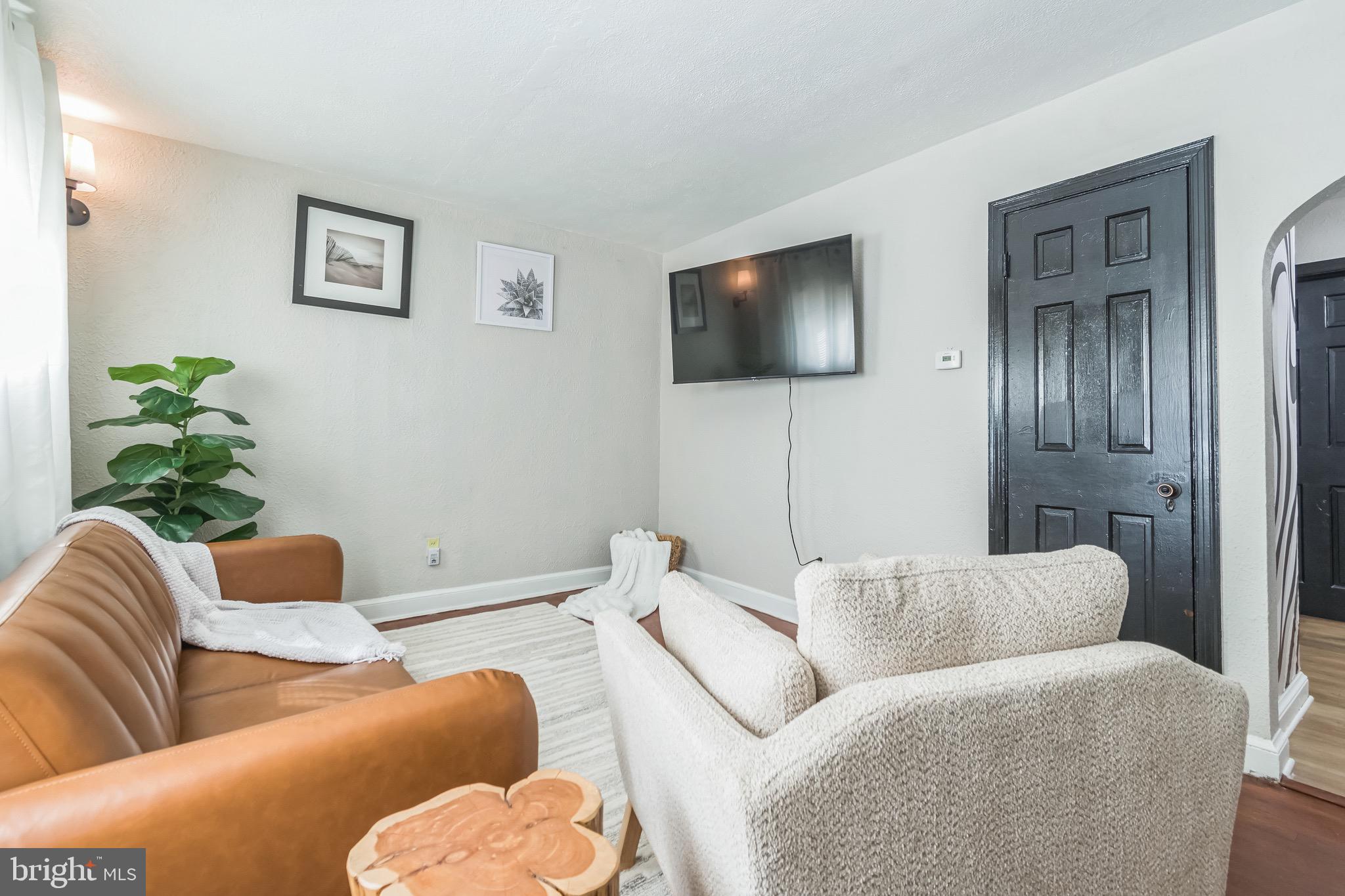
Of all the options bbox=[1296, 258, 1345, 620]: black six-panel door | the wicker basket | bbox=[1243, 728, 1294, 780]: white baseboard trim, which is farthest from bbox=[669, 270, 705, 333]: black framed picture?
bbox=[1296, 258, 1345, 620]: black six-panel door

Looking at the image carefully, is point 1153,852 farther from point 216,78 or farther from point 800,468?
point 216,78

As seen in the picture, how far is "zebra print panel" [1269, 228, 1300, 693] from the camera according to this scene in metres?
1.97

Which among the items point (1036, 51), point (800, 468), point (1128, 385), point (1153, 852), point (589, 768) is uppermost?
point (1036, 51)

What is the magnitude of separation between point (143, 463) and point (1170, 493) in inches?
152

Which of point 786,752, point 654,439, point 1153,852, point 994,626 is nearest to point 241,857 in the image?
point 786,752

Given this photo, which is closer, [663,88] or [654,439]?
[663,88]

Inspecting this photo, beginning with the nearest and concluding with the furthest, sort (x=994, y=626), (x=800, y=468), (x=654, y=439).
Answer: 1. (x=994, y=626)
2. (x=800, y=468)
3. (x=654, y=439)

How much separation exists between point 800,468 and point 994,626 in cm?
237

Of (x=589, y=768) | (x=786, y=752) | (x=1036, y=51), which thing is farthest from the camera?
(x=1036, y=51)

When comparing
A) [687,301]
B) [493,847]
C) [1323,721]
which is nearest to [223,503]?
[493,847]

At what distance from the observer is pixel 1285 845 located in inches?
61.0

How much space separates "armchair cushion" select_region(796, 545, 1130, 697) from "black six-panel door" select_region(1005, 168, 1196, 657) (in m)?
1.28

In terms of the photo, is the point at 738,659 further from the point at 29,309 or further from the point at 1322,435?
the point at 1322,435

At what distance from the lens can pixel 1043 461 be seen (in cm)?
228
